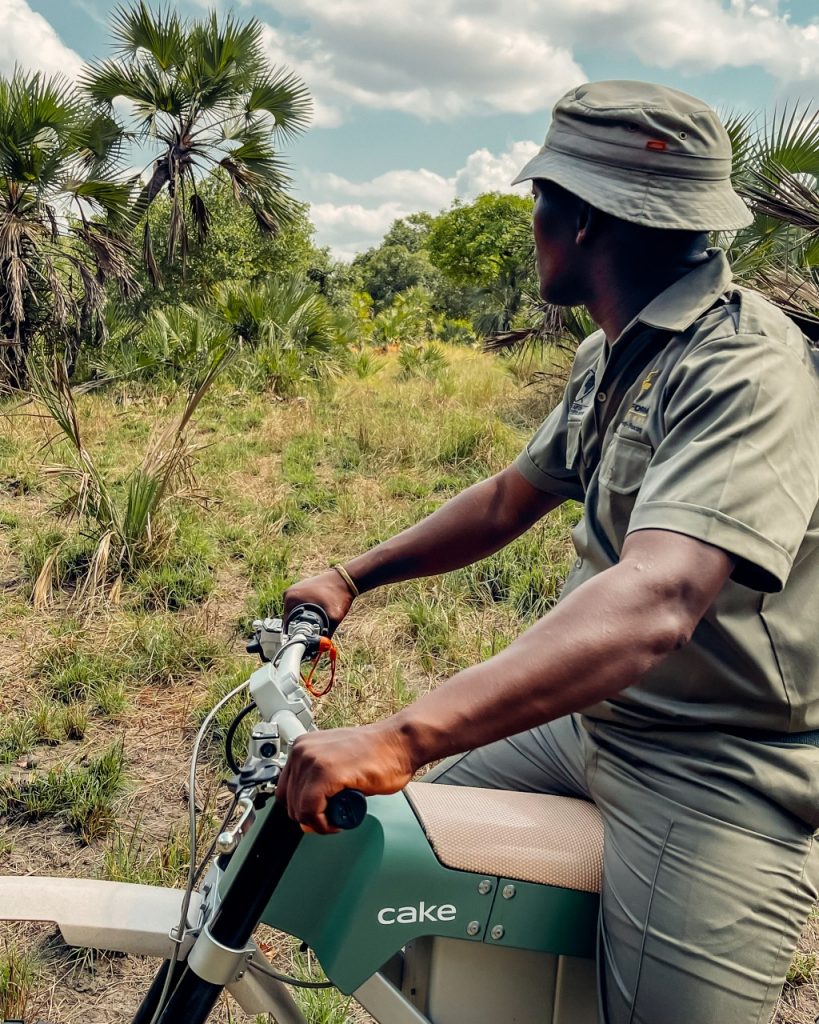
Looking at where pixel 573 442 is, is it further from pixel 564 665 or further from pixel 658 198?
pixel 564 665

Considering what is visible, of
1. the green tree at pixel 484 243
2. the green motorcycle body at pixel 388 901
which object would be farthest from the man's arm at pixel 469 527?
the green tree at pixel 484 243

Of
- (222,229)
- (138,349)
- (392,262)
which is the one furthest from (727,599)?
(392,262)

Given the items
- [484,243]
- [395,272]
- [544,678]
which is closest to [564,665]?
[544,678]

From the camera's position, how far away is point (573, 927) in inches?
57.5

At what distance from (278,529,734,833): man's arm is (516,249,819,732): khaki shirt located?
6 centimetres

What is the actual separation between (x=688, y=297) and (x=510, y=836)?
921mm

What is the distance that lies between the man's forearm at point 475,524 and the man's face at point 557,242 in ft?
1.61

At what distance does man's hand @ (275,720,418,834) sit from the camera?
42.6 inches

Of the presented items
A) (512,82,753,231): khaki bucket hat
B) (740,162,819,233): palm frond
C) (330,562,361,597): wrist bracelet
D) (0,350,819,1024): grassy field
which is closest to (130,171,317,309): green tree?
(0,350,819,1024): grassy field

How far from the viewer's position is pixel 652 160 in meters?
1.48

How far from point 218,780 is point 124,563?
2.12 metres

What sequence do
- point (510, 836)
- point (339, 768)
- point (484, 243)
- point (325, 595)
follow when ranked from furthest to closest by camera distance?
point (484, 243) < point (325, 595) < point (510, 836) < point (339, 768)

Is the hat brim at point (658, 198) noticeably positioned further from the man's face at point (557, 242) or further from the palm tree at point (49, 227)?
the palm tree at point (49, 227)

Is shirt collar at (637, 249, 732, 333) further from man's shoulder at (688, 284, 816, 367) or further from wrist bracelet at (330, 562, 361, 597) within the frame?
wrist bracelet at (330, 562, 361, 597)
